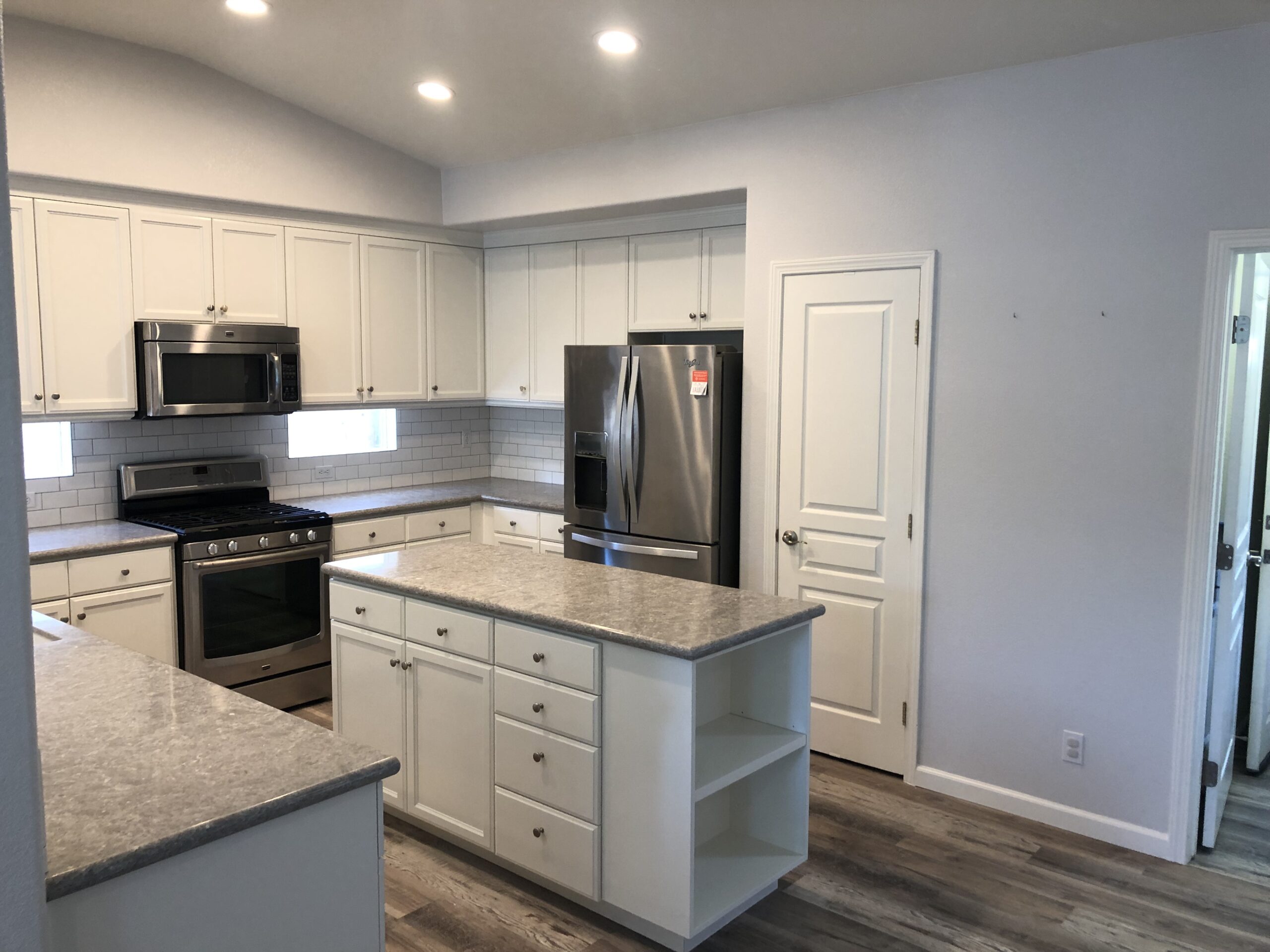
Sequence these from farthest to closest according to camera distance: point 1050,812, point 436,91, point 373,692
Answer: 1. point 436,91
2. point 1050,812
3. point 373,692

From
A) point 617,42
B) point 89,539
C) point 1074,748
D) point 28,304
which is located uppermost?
point 617,42

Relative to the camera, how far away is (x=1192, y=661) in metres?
3.12

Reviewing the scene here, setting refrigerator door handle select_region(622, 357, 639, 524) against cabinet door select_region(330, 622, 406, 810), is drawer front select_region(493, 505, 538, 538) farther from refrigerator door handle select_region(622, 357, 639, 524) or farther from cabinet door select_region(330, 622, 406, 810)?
cabinet door select_region(330, 622, 406, 810)

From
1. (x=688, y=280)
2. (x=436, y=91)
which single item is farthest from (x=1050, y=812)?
(x=436, y=91)

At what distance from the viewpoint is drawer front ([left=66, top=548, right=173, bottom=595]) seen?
12.6 ft

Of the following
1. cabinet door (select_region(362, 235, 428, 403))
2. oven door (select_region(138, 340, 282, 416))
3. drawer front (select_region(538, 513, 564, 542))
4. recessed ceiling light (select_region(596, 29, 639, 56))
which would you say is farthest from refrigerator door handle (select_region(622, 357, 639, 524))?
oven door (select_region(138, 340, 282, 416))

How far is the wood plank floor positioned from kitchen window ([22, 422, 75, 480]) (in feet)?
7.53

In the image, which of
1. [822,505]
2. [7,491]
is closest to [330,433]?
[822,505]

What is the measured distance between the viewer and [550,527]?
511cm

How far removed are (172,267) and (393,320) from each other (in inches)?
46.9

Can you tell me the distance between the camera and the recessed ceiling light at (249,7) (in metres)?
3.55

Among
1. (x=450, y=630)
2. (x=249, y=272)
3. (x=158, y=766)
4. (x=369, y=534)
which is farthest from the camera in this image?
(x=369, y=534)

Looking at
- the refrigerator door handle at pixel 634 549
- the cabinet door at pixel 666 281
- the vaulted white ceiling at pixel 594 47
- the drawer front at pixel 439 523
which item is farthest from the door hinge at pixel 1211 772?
the drawer front at pixel 439 523

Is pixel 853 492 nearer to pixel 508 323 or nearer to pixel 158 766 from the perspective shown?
pixel 508 323
